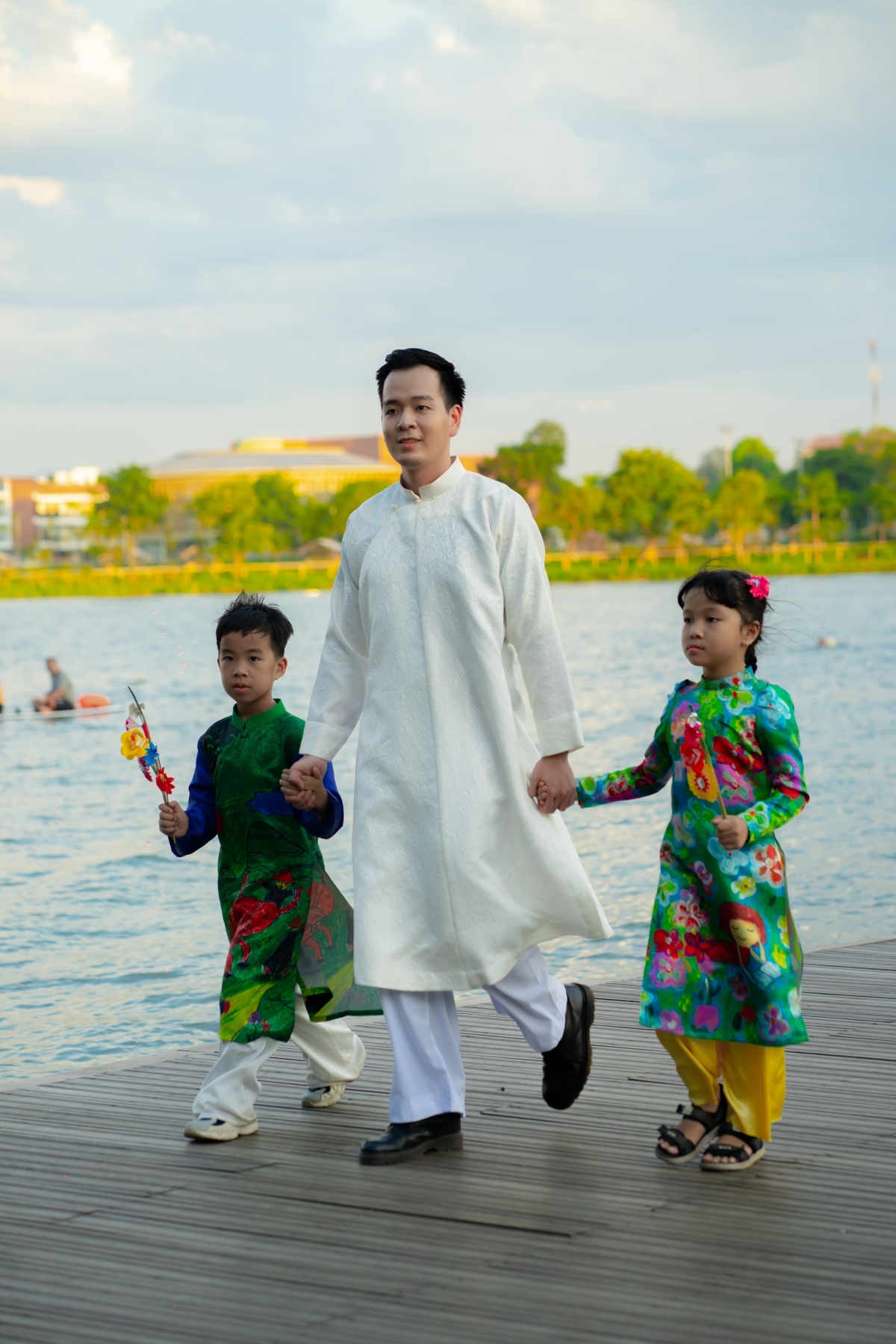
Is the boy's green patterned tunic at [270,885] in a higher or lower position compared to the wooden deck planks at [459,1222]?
higher

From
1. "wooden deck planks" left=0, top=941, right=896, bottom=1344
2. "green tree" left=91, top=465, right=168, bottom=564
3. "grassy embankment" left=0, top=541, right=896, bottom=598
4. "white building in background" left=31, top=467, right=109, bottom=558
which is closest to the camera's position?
"wooden deck planks" left=0, top=941, right=896, bottom=1344

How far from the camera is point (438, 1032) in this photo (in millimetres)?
3879

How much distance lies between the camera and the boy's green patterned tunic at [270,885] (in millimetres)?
4152

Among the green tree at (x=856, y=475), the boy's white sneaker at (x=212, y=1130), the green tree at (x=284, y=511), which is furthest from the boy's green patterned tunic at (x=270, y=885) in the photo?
the green tree at (x=284, y=511)

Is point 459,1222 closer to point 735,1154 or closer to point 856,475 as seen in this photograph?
point 735,1154

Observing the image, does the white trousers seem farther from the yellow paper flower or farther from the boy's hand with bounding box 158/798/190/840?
the yellow paper flower

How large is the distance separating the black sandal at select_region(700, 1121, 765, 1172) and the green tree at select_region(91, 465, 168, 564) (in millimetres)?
114670

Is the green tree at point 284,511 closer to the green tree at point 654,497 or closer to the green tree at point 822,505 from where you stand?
the green tree at point 654,497

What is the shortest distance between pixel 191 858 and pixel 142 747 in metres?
10.9

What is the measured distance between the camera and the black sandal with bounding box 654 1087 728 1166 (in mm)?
3723

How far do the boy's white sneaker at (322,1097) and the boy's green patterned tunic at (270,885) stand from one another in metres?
0.23

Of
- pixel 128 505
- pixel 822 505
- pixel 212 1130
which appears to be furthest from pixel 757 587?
pixel 128 505

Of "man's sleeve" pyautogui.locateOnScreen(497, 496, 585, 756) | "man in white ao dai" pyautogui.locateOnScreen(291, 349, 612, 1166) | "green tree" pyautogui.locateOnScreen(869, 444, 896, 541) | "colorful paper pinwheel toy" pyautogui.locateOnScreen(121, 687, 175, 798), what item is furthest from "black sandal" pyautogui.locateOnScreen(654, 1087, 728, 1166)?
"green tree" pyautogui.locateOnScreen(869, 444, 896, 541)

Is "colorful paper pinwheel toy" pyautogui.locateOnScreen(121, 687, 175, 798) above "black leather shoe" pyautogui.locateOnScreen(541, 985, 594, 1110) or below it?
above
